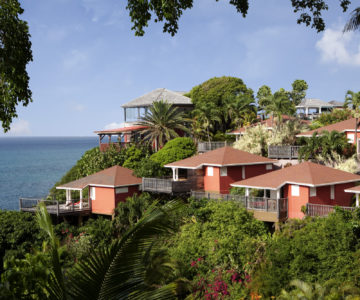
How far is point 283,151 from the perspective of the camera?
4006 cm

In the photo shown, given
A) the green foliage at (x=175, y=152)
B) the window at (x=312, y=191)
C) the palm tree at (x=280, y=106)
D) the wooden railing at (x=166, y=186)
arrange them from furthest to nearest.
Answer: the palm tree at (x=280, y=106) < the green foliage at (x=175, y=152) < the wooden railing at (x=166, y=186) < the window at (x=312, y=191)

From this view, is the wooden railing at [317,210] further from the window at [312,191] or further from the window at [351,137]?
A: the window at [351,137]

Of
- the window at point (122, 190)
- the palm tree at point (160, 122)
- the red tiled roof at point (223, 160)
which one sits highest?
the palm tree at point (160, 122)

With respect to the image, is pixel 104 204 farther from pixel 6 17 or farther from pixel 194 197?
pixel 6 17

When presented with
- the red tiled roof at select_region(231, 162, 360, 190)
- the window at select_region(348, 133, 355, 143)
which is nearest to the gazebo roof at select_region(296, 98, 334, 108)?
the window at select_region(348, 133, 355, 143)

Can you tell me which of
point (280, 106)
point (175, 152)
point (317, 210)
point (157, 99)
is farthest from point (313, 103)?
point (317, 210)

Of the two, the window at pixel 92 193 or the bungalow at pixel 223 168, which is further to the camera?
the window at pixel 92 193

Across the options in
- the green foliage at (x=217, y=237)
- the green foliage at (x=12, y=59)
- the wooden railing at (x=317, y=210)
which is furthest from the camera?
the wooden railing at (x=317, y=210)

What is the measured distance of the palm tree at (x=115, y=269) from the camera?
6309 mm

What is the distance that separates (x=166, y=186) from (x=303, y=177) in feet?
38.0

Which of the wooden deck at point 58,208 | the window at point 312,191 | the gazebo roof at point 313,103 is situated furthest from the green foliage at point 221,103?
the gazebo roof at point 313,103

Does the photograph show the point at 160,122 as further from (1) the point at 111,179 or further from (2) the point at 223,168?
(2) the point at 223,168

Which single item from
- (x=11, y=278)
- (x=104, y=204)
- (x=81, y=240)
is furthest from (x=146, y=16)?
(x=104, y=204)

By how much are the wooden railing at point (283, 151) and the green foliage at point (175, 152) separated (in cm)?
879
